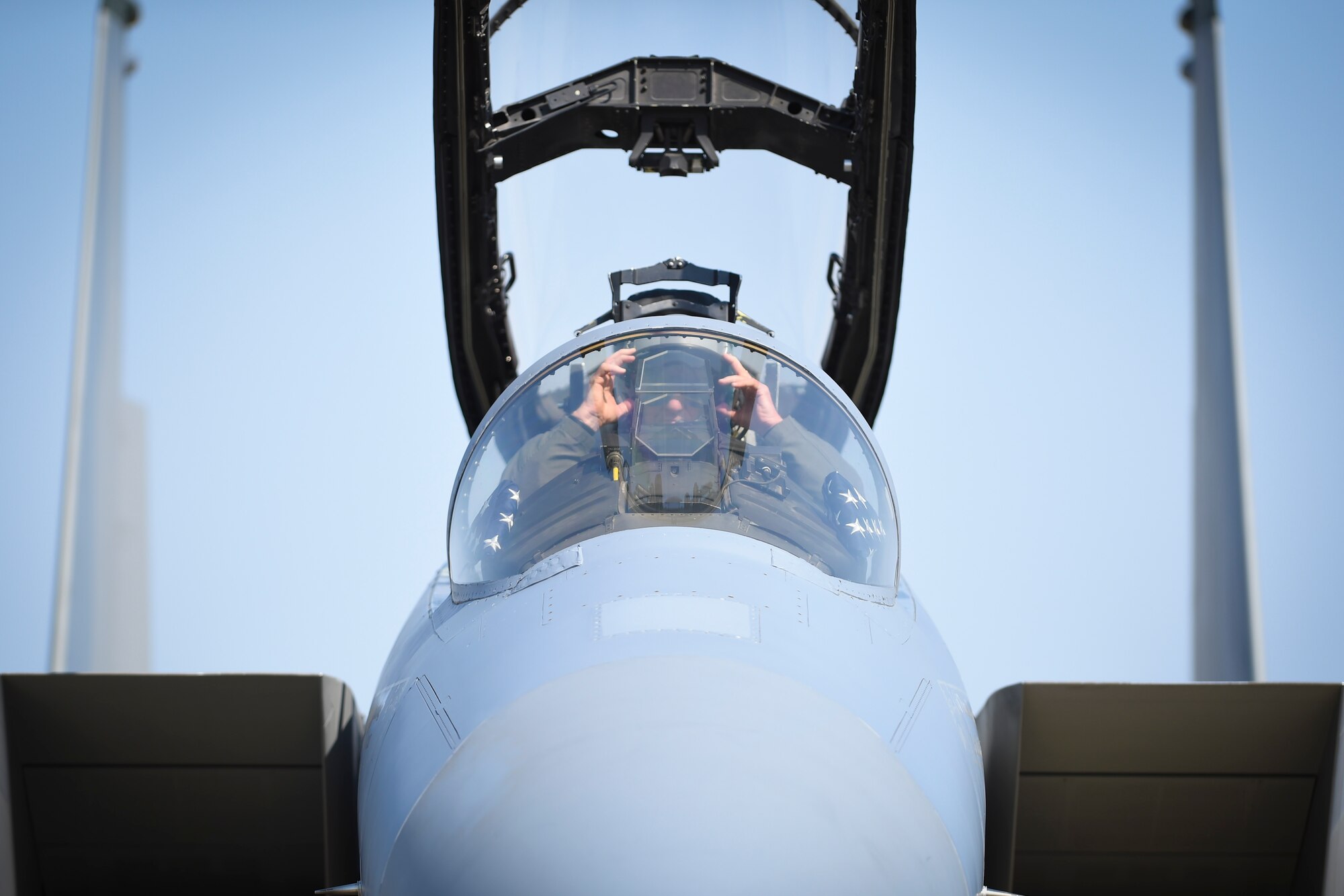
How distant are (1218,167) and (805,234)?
12660mm

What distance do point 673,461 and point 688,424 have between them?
0.20 metres

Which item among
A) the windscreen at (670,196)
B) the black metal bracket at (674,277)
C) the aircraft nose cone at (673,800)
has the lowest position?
the aircraft nose cone at (673,800)

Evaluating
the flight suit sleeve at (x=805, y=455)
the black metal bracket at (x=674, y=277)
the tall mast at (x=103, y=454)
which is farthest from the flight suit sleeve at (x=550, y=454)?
the tall mast at (x=103, y=454)

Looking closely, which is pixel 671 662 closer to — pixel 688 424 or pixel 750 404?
pixel 688 424

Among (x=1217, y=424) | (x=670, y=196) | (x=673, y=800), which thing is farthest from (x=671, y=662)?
(x=1217, y=424)

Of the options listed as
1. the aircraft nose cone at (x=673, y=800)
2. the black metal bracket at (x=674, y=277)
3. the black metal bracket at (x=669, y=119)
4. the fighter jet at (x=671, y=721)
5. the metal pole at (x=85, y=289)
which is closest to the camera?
the aircraft nose cone at (x=673, y=800)

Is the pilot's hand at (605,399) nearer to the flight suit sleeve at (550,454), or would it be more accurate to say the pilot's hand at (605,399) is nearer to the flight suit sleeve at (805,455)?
the flight suit sleeve at (550,454)

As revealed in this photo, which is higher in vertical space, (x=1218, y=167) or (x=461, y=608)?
(x=1218, y=167)

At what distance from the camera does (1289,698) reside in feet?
12.5

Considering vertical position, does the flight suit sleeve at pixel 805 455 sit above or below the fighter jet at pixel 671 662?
above

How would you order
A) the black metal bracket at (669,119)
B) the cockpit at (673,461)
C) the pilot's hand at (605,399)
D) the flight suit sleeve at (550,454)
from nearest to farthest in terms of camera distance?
the cockpit at (673,461) < the flight suit sleeve at (550,454) < the pilot's hand at (605,399) < the black metal bracket at (669,119)

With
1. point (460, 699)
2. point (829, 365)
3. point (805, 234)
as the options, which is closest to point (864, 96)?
point (805, 234)

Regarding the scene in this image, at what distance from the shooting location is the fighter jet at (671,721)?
221 centimetres

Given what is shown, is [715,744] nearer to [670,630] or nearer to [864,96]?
[670,630]
